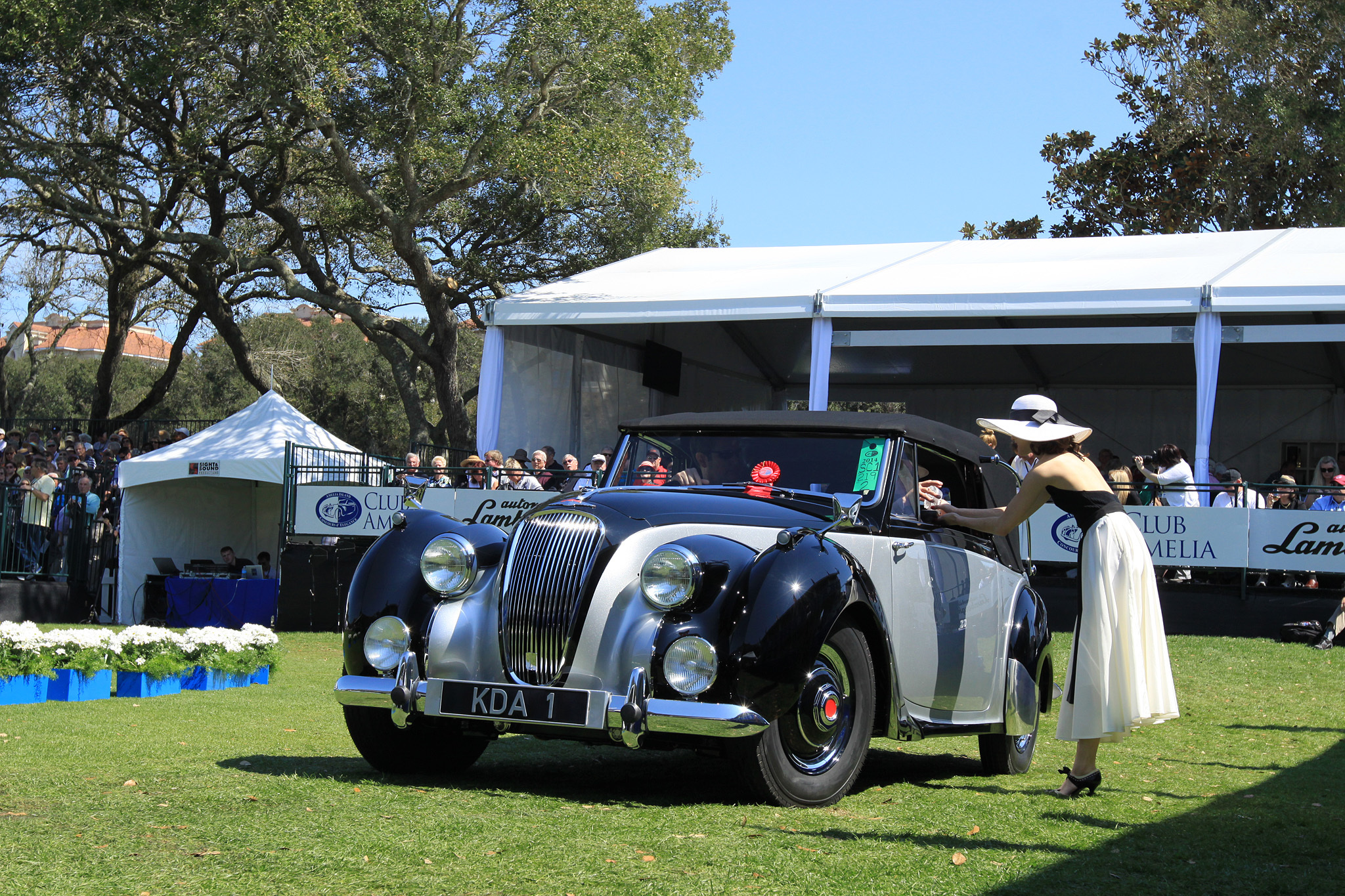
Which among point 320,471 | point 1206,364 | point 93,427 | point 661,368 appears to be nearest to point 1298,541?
point 1206,364

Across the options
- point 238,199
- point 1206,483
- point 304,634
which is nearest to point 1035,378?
point 1206,483

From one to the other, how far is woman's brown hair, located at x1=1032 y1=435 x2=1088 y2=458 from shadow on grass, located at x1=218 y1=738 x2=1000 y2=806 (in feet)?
5.26

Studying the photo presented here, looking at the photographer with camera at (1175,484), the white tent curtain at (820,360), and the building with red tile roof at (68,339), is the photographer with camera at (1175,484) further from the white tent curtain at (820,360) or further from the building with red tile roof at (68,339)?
the building with red tile roof at (68,339)

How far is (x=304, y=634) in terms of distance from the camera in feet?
53.6

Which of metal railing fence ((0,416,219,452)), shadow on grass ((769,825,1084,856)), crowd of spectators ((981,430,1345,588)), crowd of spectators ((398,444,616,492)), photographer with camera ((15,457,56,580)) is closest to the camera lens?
shadow on grass ((769,825,1084,856))

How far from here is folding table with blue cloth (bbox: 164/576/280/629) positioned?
17.3 meters

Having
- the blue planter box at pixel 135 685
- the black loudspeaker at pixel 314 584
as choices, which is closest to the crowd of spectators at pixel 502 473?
the black loudspeaker at pixel 314 584

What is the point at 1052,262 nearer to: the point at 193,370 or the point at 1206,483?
the point at 1206,483

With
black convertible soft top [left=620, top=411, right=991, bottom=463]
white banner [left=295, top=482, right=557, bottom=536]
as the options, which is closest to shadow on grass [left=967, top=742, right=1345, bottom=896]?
black convertible soft top [left=620, top=411, right=991, bottom=463]

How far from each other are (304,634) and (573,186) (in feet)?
31.2

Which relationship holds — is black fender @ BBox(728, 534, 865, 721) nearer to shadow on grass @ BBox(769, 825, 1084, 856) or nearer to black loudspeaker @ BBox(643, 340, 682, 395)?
shadow on grass @ BBox(769, 825, 1084, 856)

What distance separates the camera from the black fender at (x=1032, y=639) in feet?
22.2

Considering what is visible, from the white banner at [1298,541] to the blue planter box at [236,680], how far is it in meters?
10.1

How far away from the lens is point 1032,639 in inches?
272
